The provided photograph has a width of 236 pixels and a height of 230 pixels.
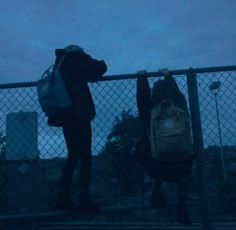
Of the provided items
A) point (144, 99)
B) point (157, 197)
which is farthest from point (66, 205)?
point (144, 99)

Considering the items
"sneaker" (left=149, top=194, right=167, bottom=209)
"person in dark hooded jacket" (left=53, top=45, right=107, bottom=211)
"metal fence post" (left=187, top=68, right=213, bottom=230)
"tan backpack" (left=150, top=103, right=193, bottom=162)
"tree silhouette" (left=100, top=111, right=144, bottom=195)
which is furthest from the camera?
"tree silhouette" (left=100, top=111, right=144, bottom=195)

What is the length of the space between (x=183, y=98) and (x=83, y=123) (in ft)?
3.38

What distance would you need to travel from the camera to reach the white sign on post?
478 cm

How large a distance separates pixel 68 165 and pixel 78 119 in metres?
0.51

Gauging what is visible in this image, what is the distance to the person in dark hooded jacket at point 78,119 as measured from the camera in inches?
179

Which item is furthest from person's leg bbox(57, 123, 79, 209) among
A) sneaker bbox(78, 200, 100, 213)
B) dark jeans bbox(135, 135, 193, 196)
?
dark jeans bbox(135, 135, 193, 196)

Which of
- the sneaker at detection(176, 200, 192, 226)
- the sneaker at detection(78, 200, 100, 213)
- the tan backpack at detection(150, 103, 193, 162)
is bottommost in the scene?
the sneaker at detection(176, 200, 192, 226)

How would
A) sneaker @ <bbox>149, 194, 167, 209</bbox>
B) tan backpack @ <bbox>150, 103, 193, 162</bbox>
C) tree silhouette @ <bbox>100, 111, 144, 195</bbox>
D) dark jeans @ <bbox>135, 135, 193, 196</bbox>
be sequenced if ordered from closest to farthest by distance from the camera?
tan backpack @ <bbox>150, 103, 193, 162</bbox> → dark jeans @ <bbox>135, 135, 193, 196</bbox> → sneaker @ <bbox>149, 194, 167, 209</bbox> → tree silhouette @ <bbox>100, 111, 144, 195</bbox>

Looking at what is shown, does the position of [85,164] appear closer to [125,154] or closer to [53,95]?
[125,154]

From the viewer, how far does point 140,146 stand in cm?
446

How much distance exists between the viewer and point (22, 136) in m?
4.82

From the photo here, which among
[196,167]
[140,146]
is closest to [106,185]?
[140,146]

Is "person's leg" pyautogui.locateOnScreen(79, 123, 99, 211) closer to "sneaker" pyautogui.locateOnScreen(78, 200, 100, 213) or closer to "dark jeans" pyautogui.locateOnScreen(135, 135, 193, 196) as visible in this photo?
"sneaker" pyautogui.locateOnScreen(78, 200, 100, 213)

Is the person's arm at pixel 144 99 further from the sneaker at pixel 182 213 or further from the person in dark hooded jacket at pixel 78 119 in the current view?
the sneaker at pixel 182 213
